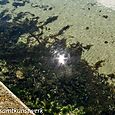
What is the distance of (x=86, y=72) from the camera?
684 inches

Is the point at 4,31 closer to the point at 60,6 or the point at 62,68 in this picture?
the point at 60,6

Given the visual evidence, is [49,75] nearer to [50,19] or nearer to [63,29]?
[63,29]

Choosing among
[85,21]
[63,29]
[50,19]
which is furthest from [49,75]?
[50,19]

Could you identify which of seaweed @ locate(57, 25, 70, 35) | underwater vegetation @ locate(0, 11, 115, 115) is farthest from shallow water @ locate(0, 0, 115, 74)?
underwater vegetation @ locate(0, 11, 115, 115)

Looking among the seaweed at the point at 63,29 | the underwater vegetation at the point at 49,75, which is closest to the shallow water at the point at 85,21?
the seaweed at the point at 63,29

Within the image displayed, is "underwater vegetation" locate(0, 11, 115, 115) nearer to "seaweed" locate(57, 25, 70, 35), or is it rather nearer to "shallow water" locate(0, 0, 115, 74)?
"seaweed" locate(57, 25, 70, 35)

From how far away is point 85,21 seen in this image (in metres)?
21.1

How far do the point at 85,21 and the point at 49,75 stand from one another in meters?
5.35

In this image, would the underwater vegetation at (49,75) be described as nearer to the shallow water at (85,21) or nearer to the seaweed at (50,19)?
the seaweed at (50,19)

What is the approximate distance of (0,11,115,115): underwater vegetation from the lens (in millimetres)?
15414

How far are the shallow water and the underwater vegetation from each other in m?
0.42

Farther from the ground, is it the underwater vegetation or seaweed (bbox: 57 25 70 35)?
seaweed (bbox: 57 25 70 35)

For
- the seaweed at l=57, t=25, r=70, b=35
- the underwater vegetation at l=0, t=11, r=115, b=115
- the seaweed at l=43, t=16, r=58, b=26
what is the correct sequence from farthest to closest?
the seaweed at l=43, t=16, r=58, b=26 → the seaweed at l=57, t=25, r=70, b=35 → the underwater vegetation at l=0, t=11, r=115, b=115

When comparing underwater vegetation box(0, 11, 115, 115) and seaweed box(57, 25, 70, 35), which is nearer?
underwater vegetation box(0, 11, 115, 115)
